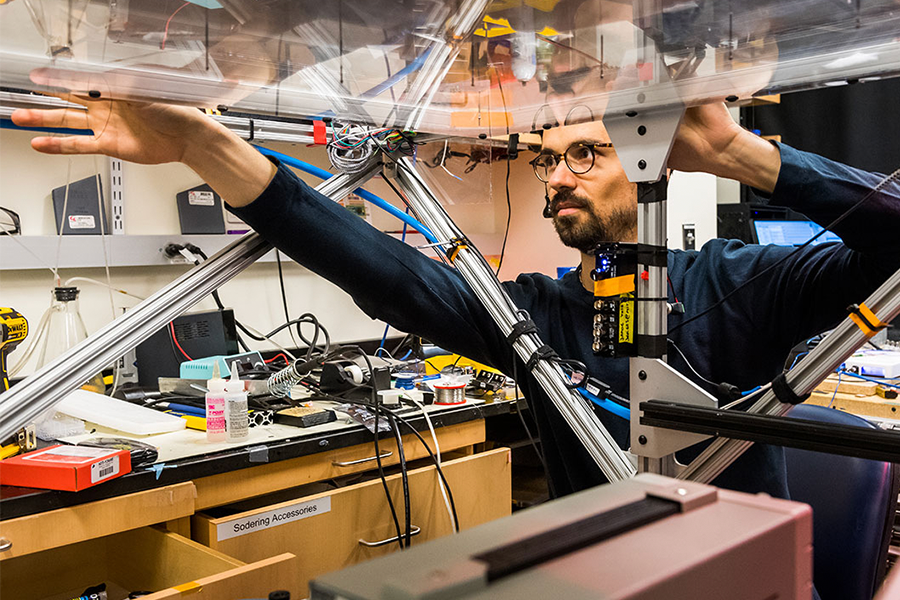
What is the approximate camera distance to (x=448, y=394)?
1.89 meters

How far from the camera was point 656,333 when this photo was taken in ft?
3.43

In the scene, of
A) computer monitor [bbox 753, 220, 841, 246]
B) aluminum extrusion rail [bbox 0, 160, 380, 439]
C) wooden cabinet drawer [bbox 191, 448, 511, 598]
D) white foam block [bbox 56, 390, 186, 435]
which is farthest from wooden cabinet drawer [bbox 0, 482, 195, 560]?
computer monitor [bbox 753, 220, 841, 246]

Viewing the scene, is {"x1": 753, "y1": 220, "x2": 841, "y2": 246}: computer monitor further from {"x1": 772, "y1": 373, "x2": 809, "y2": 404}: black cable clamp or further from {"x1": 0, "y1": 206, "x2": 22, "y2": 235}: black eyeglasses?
{"x1": 0, "y1": 206, "x2": 22, "y2": 235}: black eyeglasses

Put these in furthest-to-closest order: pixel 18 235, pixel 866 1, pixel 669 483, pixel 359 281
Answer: pixel 18 235 < pixel 359 281 < pixel 866 1 < pixel 669 483

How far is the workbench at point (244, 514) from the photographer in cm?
123

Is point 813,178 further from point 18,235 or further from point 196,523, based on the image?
point 18,235

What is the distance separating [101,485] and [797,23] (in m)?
1.24

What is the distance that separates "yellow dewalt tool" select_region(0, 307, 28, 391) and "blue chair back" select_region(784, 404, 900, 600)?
144cm

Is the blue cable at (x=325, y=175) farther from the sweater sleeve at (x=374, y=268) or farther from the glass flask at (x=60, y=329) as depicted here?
the glass flask at (x=60, y=329)

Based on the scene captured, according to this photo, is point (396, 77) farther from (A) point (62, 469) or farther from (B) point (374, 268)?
(A) point (62, 469)

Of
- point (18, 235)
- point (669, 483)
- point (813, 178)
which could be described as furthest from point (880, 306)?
point (18, 235)

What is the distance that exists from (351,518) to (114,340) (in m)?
0.81

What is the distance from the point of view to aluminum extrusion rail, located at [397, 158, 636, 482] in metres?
1.13

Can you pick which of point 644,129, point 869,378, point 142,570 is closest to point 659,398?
point 644,129
